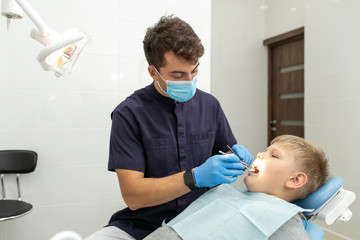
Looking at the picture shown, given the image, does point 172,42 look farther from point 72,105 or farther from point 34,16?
point 72,105

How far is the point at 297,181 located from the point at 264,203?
10.2 inches

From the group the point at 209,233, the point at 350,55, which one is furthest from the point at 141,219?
the point at 350,55

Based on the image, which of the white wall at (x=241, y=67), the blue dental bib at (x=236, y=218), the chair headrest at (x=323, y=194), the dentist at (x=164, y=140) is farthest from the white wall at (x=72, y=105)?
the white wall at (x=241, y=67)

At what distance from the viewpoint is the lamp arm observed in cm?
104

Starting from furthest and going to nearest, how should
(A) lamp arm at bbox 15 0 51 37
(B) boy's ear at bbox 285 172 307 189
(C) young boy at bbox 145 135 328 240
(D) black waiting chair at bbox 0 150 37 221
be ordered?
(D) black waiting chair at bbox 0 150 37 221 → (B) boy's ear at bbox 285 172 307 189 → (C) young boy at bbox 145 135 328 240 → (A) lamp arm at bbox 15 0 51 37

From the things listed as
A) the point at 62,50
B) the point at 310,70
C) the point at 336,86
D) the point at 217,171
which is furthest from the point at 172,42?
the point at 310,70

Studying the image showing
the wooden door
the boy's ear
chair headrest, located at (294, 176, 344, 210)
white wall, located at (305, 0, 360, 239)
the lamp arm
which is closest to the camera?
the lamp arm

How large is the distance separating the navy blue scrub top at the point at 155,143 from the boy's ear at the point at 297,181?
406 millimetres

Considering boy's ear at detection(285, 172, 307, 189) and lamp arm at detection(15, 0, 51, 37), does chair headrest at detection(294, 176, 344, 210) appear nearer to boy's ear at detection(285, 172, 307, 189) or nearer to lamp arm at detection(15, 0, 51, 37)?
boy's ear at detection(285, 172, 307, 189)

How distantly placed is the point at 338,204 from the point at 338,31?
2.39 metres

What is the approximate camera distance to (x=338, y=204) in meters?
1.25

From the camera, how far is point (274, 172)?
142 cm

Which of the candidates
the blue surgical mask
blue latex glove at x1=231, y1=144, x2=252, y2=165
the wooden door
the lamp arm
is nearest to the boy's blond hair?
blue latex glove at x1=231, y1=144, x2=252, y2=165

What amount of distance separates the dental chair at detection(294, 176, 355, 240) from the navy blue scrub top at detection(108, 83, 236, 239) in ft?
1.72
